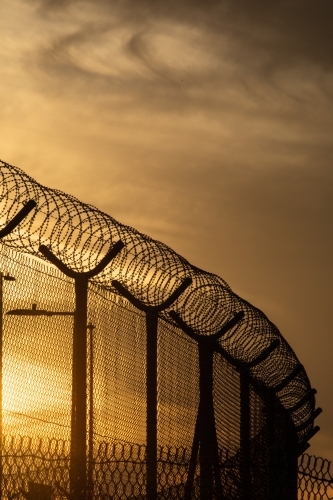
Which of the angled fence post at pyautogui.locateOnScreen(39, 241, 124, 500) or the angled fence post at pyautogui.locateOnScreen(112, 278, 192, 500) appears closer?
the angled fence post at pyautogui.locateOnScreen(39, 241, 124, 500)

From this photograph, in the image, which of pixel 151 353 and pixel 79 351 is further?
pixel 151 353

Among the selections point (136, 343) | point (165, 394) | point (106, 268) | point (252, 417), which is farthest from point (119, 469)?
point (252, 417)

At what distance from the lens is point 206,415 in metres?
9.34

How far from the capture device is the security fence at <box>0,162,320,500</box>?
6.23 m

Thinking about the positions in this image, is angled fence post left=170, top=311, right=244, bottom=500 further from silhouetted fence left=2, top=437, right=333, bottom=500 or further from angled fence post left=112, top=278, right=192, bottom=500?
silhouetted fence left=2, top=437, right=333, bottom=500

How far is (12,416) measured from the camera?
20.8ft

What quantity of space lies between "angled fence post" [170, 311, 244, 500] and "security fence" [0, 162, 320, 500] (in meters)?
0.01

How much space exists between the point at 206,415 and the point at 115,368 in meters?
1.61

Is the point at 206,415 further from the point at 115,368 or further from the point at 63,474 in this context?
the point at 63,474

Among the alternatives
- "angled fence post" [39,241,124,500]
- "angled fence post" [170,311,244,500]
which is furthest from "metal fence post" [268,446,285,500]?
"angled fence post" [170,311,244,500]

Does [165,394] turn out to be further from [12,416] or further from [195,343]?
[12,416]

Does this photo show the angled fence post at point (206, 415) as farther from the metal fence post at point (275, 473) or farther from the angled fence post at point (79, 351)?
the metal fence post at point (275, 473)

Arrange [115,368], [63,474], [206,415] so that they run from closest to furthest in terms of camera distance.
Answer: [63,474]
[115,368]
[206,415]

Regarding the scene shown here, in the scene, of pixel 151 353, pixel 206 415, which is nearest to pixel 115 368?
pixel 151 353
